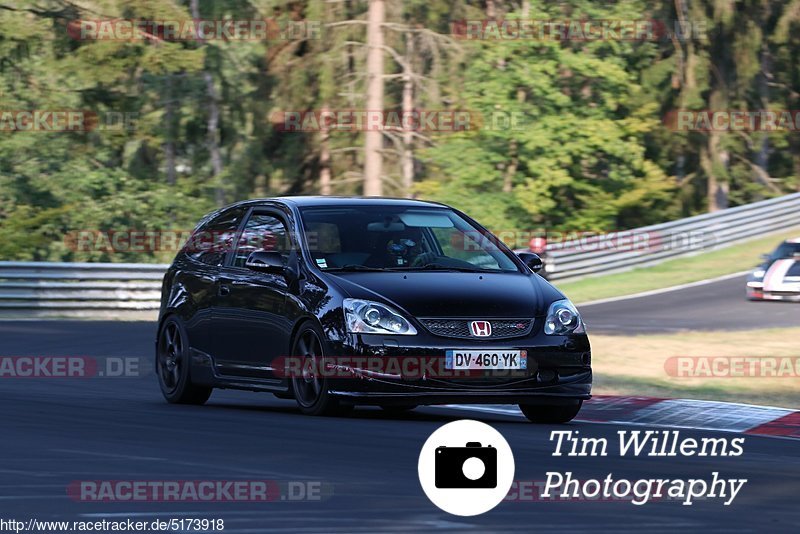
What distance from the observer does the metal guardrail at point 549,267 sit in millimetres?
26172

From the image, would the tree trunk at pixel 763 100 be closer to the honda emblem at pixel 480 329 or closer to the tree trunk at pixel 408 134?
the tree trunk at pixel 408 134

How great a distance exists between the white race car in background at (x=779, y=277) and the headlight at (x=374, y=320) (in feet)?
58.2

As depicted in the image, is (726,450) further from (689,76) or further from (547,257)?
(689,76)

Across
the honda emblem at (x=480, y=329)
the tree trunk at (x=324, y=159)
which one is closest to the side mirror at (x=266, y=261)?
the honda emblem at (x=480, y=329)

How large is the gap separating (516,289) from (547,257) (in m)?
20.6

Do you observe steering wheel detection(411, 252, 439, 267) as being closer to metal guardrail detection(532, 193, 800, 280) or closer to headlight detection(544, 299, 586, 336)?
headlight detection(544, 299, 586, 336)

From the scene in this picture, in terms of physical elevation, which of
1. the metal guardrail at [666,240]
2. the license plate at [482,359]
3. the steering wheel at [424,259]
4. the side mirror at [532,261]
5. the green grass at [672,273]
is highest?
Answer: the steering wheel at [424,259]

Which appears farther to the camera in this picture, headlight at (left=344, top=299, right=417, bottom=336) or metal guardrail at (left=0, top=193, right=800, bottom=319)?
metal guardrail at (left=0, top=193, right=800, bottom=319)

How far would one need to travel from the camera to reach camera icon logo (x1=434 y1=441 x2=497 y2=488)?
7562 millimetres

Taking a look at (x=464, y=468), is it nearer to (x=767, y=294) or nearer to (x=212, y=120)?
(x=767, y=294)

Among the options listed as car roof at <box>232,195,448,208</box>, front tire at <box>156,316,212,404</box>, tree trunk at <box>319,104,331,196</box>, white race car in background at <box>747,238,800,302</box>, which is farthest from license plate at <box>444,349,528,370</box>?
tree trunk at <box>319,104,331,196</box>

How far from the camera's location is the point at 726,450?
33.4 feet

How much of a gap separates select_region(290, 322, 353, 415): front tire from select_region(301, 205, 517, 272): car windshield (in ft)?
1.75

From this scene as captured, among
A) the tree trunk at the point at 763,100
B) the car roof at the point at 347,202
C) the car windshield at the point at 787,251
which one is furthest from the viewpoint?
the tree trunk at the point at 763,100
